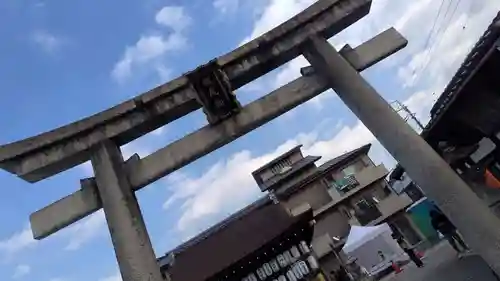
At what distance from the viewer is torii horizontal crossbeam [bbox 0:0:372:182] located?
489cm

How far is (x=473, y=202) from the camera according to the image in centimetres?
422

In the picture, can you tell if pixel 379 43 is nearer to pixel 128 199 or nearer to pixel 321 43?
pixel 321 43

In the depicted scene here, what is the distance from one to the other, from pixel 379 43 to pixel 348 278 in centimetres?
1681

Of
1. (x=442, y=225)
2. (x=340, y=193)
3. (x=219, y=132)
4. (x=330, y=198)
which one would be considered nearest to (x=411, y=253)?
(x=340, y=193)

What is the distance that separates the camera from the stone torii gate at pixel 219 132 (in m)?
4.30

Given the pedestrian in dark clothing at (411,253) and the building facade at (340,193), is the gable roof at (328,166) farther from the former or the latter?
the pedestrian in dark clothing at (411,253)

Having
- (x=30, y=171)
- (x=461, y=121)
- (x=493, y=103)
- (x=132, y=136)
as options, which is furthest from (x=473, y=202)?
(x=461, y=121)

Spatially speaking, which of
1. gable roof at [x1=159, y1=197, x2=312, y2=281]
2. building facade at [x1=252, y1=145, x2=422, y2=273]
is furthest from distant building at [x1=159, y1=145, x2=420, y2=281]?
gable roof at [x1=159, y1=197, x2=312, y2=281]

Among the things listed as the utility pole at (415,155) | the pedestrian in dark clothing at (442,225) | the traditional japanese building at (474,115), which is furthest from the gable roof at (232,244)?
the utility pole at (415,155)

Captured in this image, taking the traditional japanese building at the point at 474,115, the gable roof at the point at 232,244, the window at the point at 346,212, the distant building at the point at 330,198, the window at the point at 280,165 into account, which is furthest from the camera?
the window at the point at 280,165

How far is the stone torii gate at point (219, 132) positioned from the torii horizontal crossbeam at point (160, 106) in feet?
0.04

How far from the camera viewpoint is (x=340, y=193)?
31250 mm

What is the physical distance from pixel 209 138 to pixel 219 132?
0.51 ft

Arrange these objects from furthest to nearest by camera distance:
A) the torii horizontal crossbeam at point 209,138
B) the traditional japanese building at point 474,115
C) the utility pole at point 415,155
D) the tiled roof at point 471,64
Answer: the traditional japanese building at point 474,115 → the tiled roof at point 471,64 → the torii horizontal crossbeam at point 209,138 → the utility pole at point 415,155
